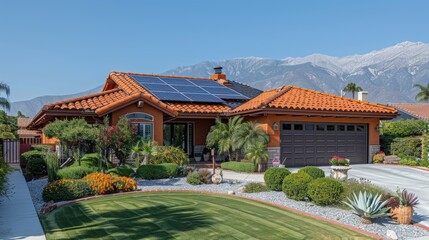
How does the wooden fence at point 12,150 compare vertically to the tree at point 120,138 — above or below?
below

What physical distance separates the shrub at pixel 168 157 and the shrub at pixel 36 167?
5.15 meters

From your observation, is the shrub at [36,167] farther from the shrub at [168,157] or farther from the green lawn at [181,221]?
the green lawn at [181,221]

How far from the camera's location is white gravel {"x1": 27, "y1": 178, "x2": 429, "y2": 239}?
334 inches

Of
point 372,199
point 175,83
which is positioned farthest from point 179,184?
point 175,83

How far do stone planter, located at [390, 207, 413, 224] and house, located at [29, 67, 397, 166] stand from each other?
402 inches

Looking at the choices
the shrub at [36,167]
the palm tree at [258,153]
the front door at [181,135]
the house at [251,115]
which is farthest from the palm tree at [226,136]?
the shrub at [36,167]

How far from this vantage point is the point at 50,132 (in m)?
15.2

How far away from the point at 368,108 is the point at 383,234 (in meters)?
→ 15.6

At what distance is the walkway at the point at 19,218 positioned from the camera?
7.74 metres

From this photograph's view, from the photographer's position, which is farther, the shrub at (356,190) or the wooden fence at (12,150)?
the wooden fence at (12,150)

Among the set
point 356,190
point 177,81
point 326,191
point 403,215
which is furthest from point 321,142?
point 403,215

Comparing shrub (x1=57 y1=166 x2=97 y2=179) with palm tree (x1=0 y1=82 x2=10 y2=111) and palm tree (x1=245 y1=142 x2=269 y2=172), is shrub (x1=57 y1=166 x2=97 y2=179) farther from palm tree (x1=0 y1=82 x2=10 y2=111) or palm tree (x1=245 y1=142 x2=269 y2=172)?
palm tree (x1=0 y1=82 x2=10 y2=111)

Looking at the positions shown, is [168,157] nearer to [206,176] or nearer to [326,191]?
[206,176]

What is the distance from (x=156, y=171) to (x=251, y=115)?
7.37 metres
